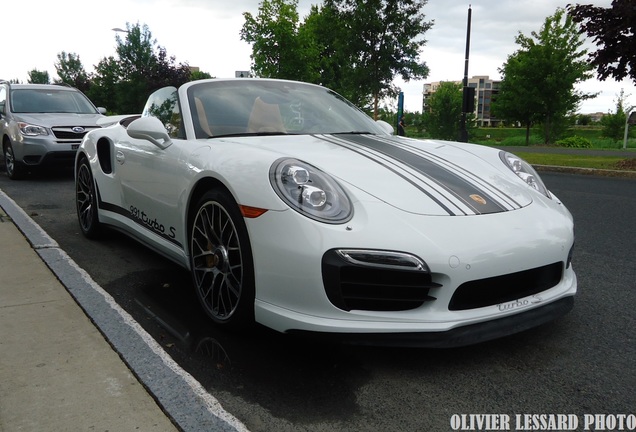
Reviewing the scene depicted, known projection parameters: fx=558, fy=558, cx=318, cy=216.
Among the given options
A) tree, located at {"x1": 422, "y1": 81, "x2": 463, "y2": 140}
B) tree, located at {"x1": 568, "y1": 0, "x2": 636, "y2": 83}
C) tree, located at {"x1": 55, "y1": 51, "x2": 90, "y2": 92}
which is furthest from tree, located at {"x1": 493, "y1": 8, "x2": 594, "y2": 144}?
tree, located at {"x1": 55, "y1": 51, "x2": 90, "y2": 92}

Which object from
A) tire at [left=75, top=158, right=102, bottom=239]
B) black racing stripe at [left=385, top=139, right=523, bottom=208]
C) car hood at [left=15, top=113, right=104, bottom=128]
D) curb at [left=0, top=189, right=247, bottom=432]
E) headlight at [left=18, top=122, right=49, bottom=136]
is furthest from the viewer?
car hood at [left=15, top=113, right=104, bottom=128]

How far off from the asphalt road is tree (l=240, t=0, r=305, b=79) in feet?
91.1

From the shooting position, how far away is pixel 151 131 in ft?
11.1

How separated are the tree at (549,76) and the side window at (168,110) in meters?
25.4

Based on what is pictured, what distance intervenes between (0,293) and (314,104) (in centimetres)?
236

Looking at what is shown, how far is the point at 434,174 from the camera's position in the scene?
289 centimetres

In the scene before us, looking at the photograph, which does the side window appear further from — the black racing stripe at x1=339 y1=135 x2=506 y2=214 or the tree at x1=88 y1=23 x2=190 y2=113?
the tree at x1=88 y1=23 x2=190 y2=113

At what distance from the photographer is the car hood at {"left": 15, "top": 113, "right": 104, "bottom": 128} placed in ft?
30.0

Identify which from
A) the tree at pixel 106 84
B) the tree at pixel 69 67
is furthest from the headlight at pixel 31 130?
the tree at pixel 69 67

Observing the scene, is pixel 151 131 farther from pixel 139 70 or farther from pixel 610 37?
pixel 139 70

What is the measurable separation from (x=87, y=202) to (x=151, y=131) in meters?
1.82

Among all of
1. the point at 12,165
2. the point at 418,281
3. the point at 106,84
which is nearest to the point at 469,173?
the point at 418,281

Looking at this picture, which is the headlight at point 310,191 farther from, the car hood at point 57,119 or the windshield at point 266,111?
the car hood at point 57,119

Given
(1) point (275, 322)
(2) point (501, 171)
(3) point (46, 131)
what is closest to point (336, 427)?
(1) point (275, 322)
